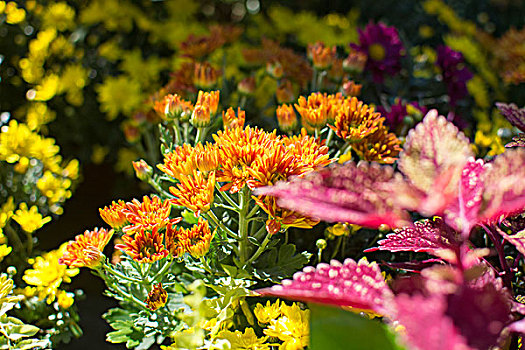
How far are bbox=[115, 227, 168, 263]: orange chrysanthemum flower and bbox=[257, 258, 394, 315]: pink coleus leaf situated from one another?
161mm

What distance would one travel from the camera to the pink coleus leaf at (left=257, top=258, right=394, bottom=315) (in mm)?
442

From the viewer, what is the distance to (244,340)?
58cm

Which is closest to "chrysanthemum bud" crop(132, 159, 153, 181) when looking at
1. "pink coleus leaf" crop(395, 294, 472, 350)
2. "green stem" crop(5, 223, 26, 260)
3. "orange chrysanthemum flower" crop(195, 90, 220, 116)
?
"orange chrysanthemum flower" crop(195, 90, 220, 116)

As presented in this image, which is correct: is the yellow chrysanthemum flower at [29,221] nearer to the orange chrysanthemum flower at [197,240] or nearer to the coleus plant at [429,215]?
the orange chrysanthemum flower at [197,240]

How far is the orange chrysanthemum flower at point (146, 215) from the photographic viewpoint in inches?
23.0

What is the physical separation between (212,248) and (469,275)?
1.03 ft

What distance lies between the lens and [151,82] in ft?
4.37

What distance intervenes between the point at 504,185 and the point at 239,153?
266 mm

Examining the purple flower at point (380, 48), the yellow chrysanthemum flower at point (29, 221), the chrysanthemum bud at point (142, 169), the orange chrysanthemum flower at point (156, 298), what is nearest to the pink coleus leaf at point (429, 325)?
the orange chrysanthemum flower at point (156, 298)

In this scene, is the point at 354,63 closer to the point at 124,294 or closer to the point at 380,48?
the point at 380,48

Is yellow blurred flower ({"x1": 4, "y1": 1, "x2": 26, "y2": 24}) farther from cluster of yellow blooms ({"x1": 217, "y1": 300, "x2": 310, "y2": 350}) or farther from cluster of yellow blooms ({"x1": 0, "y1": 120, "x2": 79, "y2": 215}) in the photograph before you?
cluster of yellow blooms ({"x1": 217, "y1": 300, "x2": 310, "y2": 350})

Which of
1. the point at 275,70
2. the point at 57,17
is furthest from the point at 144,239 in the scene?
the point at 57,17

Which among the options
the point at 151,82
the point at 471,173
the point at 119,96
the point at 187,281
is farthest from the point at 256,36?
the point at 471,173

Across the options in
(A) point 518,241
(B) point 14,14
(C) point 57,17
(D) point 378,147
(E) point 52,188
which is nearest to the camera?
(A) point 518,241
